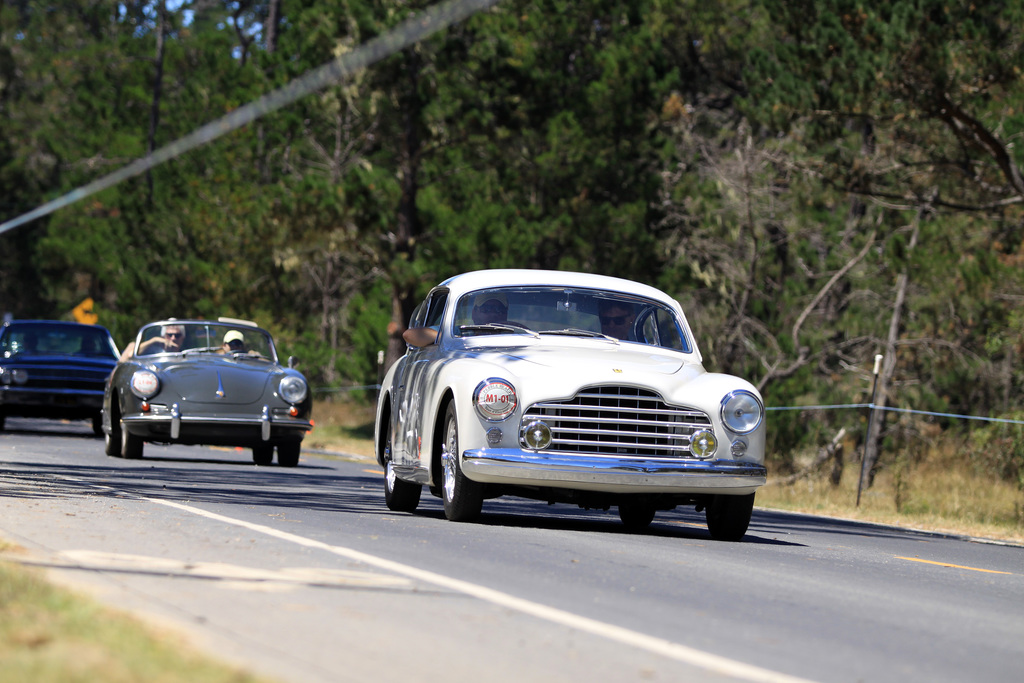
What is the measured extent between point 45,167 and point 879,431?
43.0 metres

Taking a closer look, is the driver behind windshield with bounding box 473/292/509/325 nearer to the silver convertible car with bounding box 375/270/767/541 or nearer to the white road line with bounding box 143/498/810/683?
the silver convertible car with bounding box 375/270/767/541

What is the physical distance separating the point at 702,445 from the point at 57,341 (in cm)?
1485

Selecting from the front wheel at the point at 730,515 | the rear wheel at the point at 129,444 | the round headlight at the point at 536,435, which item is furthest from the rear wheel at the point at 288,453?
the round headlight at the point at 536,435

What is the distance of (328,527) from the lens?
396 inches

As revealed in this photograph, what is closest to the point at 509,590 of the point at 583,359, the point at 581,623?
the point at 581,623

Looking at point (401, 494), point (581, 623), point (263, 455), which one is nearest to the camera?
point (581, 623)

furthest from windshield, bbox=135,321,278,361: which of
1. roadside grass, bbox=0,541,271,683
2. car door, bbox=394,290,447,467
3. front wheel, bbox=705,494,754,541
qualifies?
roadside grass, bbox=0,541,271,683

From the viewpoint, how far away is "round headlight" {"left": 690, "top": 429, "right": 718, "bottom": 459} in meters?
10.6

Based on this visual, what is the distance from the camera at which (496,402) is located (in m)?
10.3

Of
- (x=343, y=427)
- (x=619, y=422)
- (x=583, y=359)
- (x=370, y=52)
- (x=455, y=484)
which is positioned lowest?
(x=343, y=427)

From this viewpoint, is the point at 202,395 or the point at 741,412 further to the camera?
the point at 202,395

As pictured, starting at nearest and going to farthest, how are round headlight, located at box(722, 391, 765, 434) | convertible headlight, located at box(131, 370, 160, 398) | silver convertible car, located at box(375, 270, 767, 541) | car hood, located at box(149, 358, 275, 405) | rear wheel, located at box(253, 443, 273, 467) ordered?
silver convertible car, located at box(375, 270, 767, 541) < round headlight, located at box(722, 391, 765, 434) < convertible headlight, located at box(131, 370, 160, 398) < car hood, located at box(149, 358, 275, 405) < rear wheel, located at box(253, 443, 273, 467)

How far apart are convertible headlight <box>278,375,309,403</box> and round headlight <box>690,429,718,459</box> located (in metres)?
7.83

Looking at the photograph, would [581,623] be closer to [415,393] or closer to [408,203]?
[415,393]
